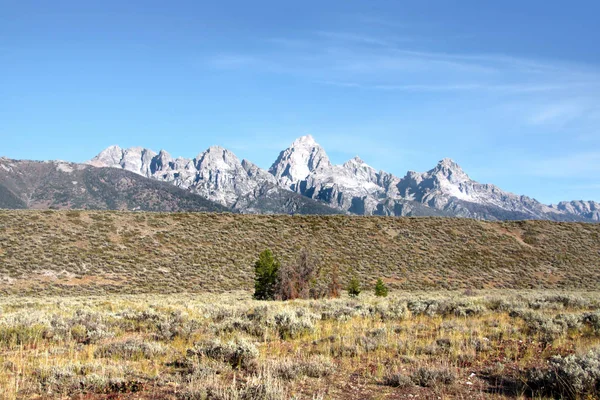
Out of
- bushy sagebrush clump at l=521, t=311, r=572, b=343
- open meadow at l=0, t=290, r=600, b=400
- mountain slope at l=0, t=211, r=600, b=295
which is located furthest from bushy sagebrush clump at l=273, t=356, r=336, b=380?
mountain slope at l=0, t=211, r=600, b=295

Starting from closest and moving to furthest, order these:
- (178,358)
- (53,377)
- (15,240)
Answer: (53,377) < (178,358) < (15,240)

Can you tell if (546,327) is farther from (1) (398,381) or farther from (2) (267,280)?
(2) (267,280)

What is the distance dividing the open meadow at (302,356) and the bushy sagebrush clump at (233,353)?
19 mm

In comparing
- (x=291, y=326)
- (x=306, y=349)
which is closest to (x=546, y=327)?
(x=306, y=349)

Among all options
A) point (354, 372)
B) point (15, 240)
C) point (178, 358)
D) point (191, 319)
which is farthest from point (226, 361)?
point (15, 240)

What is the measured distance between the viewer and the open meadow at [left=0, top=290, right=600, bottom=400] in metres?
5.84

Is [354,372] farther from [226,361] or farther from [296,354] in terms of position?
[226,361]

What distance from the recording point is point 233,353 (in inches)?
290

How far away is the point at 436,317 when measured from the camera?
1255cm

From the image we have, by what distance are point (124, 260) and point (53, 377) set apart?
3979cm

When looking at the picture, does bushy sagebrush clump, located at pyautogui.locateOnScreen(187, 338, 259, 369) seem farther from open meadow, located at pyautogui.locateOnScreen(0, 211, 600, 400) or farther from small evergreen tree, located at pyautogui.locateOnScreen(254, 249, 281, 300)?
small evergreen tree, located at pyautogui.locateOnScreen(254, 249, 281, 300)

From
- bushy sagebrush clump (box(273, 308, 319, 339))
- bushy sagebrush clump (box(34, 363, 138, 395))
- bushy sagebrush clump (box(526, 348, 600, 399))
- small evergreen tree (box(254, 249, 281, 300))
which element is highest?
bushy sagebrush clump (box(526, 348, 600, 399))

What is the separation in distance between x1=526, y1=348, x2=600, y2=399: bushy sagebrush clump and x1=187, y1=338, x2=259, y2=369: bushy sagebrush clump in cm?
458

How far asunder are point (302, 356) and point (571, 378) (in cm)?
441
